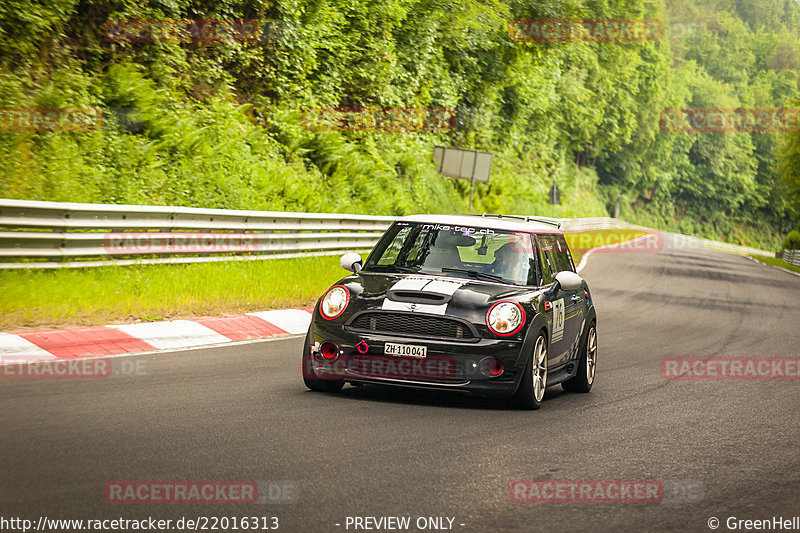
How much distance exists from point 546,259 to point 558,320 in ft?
2.22

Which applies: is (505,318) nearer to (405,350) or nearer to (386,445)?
(405,350)

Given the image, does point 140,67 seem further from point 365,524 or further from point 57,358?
point 365,524

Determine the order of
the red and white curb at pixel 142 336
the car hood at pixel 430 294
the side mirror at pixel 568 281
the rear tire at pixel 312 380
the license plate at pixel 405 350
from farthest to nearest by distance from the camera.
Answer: the red and white curb at pixel 142 336 → the side mirror at pixel 568 281 → the rear tire at pixel 312 380 → the car hood at pixel 430 294 → the license plate at pixel 405 350

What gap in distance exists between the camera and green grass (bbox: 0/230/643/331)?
10.7 metres

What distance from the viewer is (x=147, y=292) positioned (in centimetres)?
1255

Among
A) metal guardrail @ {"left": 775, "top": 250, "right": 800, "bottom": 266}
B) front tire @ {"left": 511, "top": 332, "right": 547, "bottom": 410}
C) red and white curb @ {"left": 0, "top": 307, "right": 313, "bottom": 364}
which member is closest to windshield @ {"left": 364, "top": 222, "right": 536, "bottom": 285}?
front tire @ {"left": 511, "top": 332, "right": 547, "bottom": 410}

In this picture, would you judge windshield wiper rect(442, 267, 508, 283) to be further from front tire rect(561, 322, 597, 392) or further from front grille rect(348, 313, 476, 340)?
front tire rect(561, 322, 597, 392)

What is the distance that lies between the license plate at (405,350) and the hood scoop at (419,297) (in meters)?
0.38

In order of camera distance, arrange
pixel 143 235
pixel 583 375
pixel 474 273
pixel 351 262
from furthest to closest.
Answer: pixel 143 235, pixel 583 375, pixel 351 262, pixel 474 273

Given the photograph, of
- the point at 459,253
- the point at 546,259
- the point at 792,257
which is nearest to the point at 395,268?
the point at 459,253

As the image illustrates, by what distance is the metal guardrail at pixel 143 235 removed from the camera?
1155 cm

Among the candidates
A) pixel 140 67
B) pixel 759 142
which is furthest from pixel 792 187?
pixel 759 142

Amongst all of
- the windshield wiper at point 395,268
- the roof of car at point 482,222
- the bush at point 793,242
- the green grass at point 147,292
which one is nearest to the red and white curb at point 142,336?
the green grass at point 147,292

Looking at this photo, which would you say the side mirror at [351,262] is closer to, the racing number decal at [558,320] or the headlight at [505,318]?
the headlight at [505,318]
